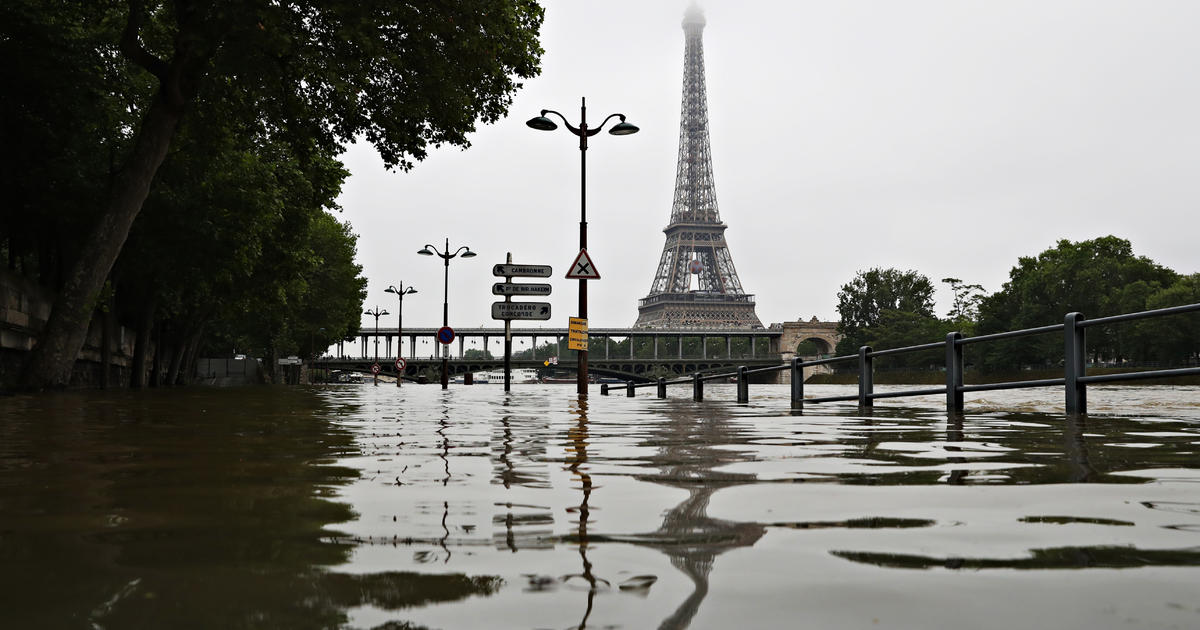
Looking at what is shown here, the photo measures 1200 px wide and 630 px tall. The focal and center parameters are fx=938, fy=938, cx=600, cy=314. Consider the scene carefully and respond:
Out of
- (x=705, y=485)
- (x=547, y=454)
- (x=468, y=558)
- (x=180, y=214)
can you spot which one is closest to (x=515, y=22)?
(x=180, y=214)

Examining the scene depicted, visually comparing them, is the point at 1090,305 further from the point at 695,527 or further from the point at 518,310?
the point at 695,527

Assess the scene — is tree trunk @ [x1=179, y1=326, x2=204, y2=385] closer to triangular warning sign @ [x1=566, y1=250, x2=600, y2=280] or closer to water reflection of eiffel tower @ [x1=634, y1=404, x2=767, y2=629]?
triangular warning sign @ [x1=566, y1=250, x2=600, y2=280]

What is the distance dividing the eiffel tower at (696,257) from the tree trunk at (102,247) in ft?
335

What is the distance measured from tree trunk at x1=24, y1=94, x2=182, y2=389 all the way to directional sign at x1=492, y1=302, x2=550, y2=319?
10336mm

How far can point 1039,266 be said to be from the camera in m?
84.5

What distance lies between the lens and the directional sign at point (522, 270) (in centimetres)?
2412

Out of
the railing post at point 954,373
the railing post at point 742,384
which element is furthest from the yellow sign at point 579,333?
the railing post at point 954,373

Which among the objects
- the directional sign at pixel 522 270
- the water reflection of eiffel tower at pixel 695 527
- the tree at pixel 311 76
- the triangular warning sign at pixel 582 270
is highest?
the tree at pixel 311 76

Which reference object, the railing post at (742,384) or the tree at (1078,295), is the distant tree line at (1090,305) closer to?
the tree at (1078,295)

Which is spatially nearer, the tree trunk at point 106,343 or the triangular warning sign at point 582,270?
the triangular warning sign at point 582,270

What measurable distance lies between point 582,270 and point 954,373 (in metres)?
10.9

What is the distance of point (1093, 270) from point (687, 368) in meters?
46.7

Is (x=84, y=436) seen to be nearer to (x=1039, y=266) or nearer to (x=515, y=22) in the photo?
(x=515, y=22)

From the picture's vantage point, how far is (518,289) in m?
24.3
